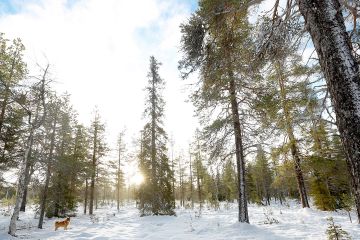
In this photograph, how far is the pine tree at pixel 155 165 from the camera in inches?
816

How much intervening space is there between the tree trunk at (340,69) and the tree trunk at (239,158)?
24.7 feet

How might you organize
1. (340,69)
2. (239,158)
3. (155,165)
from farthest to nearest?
(155,165) < (239,158) < (340,69)

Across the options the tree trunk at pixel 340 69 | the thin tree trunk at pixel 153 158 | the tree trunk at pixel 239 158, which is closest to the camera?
the tree trunk at pixel 340 69

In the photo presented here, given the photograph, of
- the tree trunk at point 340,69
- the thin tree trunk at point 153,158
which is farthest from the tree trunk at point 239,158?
the thin tree trunk at point 153,158

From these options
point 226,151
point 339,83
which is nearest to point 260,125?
point 226,151

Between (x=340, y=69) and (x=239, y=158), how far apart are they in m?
8.78

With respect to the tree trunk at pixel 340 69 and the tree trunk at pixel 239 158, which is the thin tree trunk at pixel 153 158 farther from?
the tree trunk at pixel 340 69

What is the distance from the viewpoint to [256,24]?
5312mm

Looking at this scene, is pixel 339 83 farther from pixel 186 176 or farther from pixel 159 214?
pixel 186 176

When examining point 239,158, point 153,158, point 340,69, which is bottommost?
point 340,69

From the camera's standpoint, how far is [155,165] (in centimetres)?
2152

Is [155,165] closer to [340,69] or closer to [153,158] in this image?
[153,158]

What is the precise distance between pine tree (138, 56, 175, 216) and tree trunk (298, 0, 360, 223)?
19.1 metres

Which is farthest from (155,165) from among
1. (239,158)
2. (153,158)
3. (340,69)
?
(340,69)
